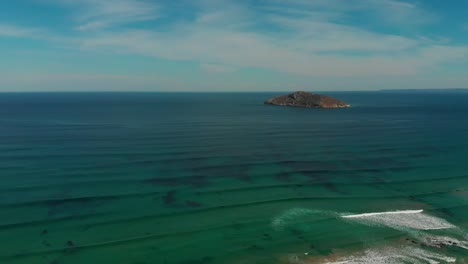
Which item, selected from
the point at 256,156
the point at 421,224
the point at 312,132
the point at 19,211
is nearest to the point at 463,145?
the point at 312,132

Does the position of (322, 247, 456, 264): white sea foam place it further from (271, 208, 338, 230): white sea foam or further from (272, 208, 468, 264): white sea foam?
(271, 208, 338, 230): white sea foam

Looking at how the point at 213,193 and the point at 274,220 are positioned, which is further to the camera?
the point at 213,193

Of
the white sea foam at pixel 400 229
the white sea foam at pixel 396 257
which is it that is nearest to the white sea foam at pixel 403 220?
the white sea foam at pixel 400 229

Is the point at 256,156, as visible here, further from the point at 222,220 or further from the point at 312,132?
the point at 312,132

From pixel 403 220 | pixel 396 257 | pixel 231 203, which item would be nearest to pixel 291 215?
pixel 231 203

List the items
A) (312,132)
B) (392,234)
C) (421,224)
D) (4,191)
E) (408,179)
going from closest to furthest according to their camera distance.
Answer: (392,234), (421,224), (4,191), (408,179), (312,132)

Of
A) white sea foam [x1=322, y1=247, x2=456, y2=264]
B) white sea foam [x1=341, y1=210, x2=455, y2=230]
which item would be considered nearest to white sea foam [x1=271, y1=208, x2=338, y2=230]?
white sea foam [x1=341, y1=210, x2=455, y2=230]

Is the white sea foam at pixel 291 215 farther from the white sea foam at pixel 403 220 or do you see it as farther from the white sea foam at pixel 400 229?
the white sea foam at pixel 403 220
